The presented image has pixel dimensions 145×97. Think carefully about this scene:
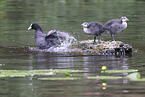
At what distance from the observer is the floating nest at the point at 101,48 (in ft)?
41.7

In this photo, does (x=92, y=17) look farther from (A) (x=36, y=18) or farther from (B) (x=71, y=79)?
(B) (x=71, y=79)

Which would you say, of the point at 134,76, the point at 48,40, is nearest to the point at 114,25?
the point at 48,40

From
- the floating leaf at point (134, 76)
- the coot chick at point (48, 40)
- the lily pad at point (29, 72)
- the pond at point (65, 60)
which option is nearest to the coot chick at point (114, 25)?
the pond at point (65, 60)

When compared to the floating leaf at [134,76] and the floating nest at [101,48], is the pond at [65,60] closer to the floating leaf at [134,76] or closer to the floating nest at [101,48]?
the floating leaf at [134,76]

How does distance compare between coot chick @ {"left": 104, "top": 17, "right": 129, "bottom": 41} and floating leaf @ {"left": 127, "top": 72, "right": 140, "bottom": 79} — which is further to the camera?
coot chick @ {"left": 104, "top": 17, "right": 129, "bottom": 41}

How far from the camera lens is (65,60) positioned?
1173 centimetres

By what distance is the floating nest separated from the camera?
12.7 m

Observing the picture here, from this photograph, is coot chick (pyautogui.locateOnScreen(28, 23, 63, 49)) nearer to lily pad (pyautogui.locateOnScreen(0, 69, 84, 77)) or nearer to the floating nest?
the floating nest

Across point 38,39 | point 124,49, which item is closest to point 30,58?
point 38,39

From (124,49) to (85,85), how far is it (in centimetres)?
451

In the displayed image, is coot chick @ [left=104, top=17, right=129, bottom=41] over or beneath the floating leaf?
over

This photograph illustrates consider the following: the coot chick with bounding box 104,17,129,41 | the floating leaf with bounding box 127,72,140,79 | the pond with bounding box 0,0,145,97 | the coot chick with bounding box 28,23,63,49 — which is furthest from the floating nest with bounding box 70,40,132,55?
the floating leaf with bounding box 127,72,140,79

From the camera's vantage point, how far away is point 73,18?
870 inches

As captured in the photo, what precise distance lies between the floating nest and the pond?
1.32ft
